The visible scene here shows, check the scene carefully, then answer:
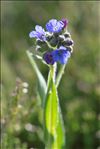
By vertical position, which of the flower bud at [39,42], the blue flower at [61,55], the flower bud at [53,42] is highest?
the flower bud at [39,42]

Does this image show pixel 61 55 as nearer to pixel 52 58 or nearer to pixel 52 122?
pixel 52 58

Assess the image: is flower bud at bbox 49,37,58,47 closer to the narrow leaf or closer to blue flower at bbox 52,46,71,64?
blue flower at bbox 52,46,71,64

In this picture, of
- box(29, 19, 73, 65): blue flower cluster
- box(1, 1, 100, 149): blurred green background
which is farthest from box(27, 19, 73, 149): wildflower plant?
box(1, 1, 100, 149): blurred green background

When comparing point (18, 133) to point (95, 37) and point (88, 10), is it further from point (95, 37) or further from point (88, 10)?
point (88, 10)

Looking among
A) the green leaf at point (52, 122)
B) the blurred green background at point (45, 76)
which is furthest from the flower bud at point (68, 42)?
the blurred green background at point (45, 76)

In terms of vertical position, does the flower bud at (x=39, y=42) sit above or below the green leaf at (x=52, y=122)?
above

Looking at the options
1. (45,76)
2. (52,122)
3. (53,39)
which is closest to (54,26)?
(53,39)

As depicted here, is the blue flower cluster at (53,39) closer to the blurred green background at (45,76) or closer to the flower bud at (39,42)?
the flower bud at (39,42)

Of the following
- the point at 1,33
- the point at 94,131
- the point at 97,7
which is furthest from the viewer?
the point at 1,33

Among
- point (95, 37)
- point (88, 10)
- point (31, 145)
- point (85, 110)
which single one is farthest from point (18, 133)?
point (88, 10)
